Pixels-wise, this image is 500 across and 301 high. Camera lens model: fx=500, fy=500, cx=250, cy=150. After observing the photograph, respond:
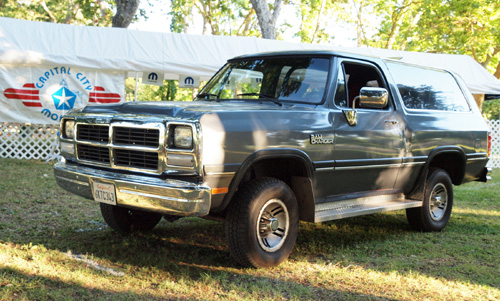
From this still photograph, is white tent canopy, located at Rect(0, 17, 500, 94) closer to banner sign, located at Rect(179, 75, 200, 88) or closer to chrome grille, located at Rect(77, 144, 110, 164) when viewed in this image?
banner sign, located at Rect(179, 75, 200, 88)

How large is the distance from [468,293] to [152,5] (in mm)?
23566

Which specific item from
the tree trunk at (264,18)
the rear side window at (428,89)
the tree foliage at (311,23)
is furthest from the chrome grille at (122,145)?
the tree foliage at (311,23)

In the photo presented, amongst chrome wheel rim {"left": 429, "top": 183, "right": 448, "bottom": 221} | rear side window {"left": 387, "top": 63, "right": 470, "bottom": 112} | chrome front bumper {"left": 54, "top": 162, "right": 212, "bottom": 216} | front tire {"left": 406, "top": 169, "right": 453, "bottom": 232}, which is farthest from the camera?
chrome wheel rim {"left": 429, "top": 183, "right": 448, "bottom": 221}

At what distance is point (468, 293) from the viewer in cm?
420

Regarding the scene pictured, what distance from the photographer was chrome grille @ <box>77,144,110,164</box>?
4469mm

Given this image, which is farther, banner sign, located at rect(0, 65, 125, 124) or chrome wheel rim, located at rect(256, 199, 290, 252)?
banner sign, located at rect(0, 65, 125, 124)

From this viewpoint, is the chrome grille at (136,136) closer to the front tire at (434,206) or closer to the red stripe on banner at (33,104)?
the front tire at (434,206)

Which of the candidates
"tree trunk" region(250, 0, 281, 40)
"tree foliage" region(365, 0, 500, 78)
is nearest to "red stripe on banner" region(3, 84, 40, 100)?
"tree trunk" region(250, 0, 281, 40)

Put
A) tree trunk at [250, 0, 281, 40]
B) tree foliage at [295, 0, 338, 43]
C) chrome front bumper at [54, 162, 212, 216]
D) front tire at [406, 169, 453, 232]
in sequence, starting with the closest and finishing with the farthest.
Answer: chrome front bumper at [54, 162, 212, 216]
front tire at [406, 169, 453, 232]
tree trunk at [250, 0, 281, 40]
tree foliage at [295, 0, 338, 43]

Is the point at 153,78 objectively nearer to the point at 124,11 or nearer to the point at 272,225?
the point at 124,11

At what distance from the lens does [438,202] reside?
656cm

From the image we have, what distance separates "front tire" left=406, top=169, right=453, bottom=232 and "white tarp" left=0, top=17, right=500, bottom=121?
7764 millimetres

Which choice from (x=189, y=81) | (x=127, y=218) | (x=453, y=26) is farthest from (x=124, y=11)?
(x=453, y=26)

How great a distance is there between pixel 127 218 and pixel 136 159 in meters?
1.49
